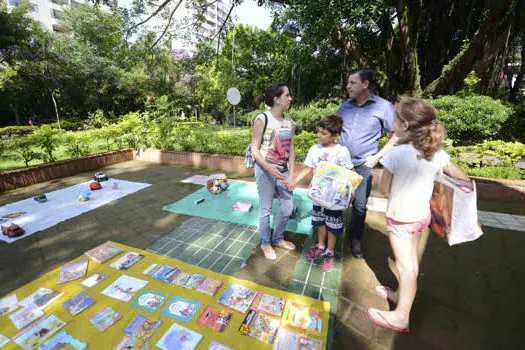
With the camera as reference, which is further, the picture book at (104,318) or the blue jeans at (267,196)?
the blue jeans at (267,196)

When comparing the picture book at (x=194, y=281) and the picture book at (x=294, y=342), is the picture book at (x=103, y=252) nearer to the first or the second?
the picture book at (x=194, y=281)

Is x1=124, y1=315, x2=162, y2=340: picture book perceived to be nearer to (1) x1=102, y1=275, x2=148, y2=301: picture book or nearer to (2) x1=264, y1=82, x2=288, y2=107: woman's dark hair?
(1) x1=102, y1=275, x2=148, y2=301: picture book

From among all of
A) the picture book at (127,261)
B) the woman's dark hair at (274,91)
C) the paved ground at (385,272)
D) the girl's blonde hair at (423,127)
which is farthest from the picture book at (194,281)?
the girl's blonde hair at (423,127)

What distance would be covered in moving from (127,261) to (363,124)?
3222 mm

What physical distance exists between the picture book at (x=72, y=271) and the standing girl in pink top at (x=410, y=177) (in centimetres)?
323

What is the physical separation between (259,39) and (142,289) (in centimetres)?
2341

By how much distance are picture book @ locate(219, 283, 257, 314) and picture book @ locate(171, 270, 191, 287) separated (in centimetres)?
49

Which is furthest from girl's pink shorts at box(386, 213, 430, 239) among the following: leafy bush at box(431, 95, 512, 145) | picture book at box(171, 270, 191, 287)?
leafy bush at box(431, 95, 512, 145)

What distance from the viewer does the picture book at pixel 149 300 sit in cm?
215

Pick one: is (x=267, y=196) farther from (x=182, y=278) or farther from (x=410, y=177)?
(x=410, y=177)

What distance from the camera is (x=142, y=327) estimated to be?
195cm

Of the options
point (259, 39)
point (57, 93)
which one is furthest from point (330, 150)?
point (57, 93)

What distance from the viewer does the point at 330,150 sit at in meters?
2.51

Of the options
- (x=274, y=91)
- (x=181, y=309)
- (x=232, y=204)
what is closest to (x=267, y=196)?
(x=274, y=91)
